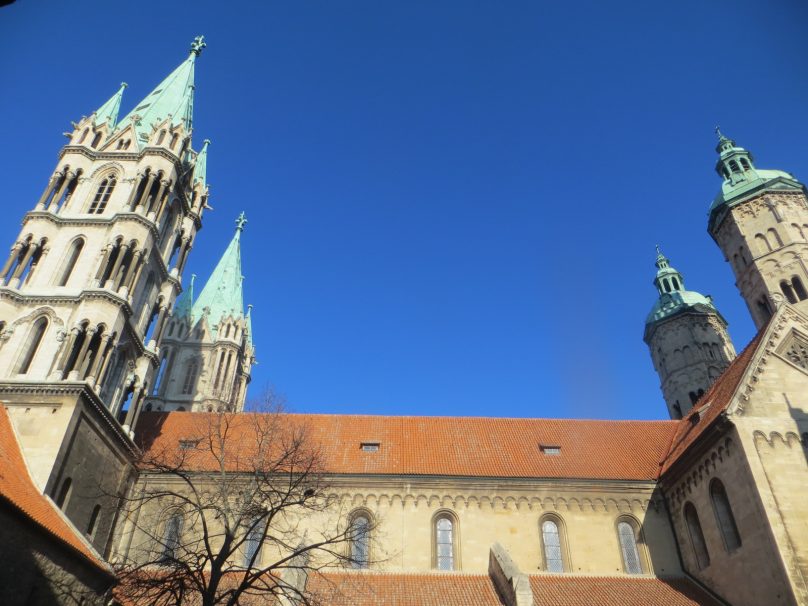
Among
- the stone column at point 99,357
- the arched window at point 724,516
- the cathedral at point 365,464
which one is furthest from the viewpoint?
the stone column at point 99,357

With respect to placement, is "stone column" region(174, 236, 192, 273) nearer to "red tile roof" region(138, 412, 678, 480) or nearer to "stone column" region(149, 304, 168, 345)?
"stone column" region(149, 304, 168, 345)

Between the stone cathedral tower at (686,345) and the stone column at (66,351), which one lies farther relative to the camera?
the stone cathedral tower at (686,345)

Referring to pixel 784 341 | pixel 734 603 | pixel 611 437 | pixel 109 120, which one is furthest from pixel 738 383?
pixel 109 120

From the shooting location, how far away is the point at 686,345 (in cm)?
3906

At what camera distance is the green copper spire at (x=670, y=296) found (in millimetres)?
40831

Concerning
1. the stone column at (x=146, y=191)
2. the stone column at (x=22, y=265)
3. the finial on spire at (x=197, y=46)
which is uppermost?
the finial on spire at (x=197, y=46)

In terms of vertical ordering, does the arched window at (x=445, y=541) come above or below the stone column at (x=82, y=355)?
below

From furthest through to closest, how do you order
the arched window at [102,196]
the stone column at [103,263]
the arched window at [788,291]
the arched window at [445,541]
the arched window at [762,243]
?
the arched window at [762,243] < the arched window at [788,291] < the arched window at [102,196] < the stone column at [103,263] < the arched window at [445,541]

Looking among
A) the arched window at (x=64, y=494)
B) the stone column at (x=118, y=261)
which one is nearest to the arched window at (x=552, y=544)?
the arched window at (x=64, y=494)

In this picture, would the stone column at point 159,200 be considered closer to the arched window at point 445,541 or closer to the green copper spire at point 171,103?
the green copper spire at point 171,103

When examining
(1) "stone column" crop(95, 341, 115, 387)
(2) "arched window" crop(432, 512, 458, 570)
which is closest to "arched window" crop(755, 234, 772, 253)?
(2) "arched window" crop(432, 512, 458, 570)

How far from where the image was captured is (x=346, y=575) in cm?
2039

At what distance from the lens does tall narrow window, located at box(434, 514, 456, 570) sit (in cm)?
2130

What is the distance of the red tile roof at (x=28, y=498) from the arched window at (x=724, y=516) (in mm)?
19061
